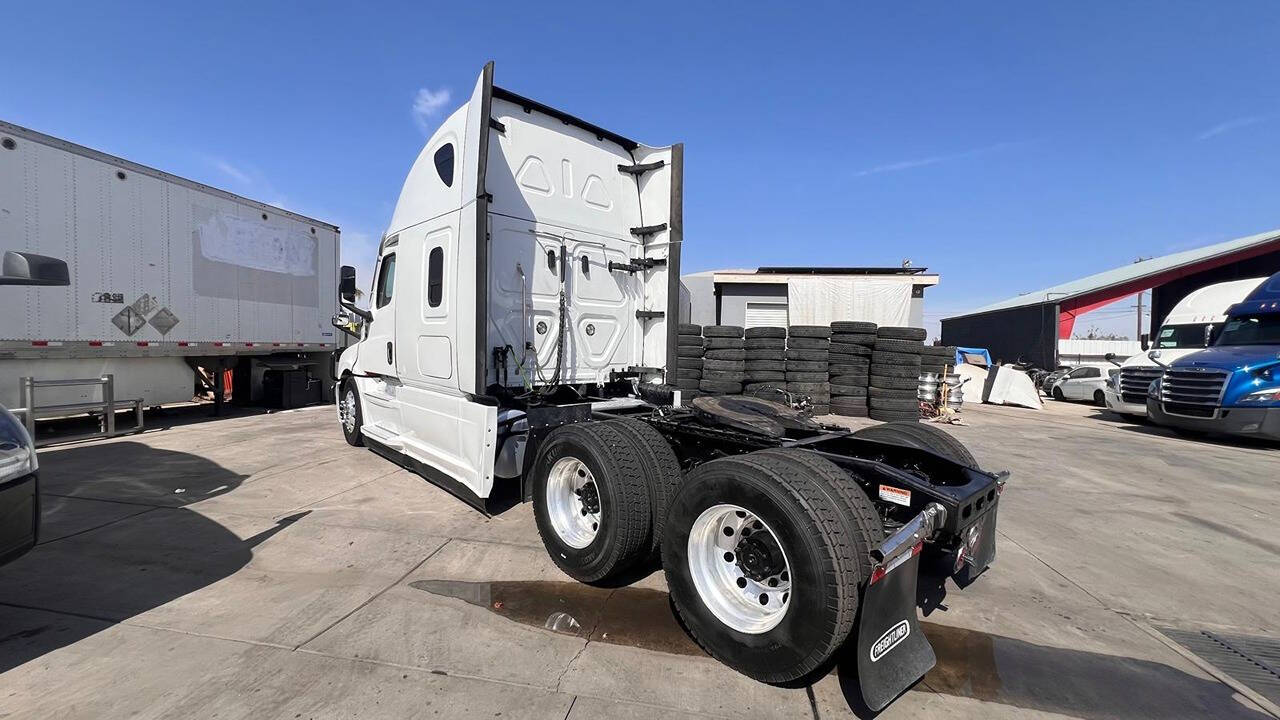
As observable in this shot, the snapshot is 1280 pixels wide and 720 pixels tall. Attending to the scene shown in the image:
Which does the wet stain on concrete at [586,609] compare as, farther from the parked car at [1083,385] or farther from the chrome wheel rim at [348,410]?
the parked car at [1083,385]

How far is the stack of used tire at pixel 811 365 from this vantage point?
452 inches

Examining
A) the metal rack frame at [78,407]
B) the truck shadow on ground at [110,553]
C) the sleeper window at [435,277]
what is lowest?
the truck shadow on ground at [110,553]

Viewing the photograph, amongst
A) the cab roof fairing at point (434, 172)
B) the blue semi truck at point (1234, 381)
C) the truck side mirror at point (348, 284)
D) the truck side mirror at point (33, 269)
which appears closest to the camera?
the truck side mirror at point (33, 269)

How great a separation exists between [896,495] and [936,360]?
1086cm

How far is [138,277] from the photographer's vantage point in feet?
27.4

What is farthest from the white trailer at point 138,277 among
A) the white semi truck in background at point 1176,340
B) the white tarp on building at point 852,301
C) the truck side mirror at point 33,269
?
the white semi truck in background at point 1176,340

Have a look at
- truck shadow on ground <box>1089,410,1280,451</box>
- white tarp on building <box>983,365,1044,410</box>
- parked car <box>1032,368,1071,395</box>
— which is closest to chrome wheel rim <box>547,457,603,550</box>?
truck shadow on ground <box>1089,410,1280,451</box>

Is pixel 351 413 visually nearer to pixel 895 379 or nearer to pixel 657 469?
pixel 657 469

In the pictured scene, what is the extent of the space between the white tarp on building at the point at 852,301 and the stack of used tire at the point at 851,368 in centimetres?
405

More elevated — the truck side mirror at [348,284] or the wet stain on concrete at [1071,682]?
the truck side mirror at [348,284]

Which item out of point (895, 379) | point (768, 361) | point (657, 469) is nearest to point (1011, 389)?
point (895, 379)

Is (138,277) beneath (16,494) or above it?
above

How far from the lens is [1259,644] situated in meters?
2.89

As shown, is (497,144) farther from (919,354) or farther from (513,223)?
(919,354)
